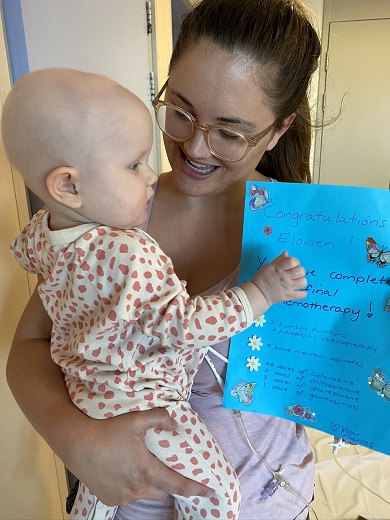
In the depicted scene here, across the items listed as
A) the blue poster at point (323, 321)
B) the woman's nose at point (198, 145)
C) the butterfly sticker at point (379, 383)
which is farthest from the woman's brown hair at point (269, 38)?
the butterfly sticker at point (379, 383)

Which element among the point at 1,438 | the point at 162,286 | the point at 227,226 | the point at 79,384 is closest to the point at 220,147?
the point at 227,226

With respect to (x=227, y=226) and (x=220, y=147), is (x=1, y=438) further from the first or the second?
(x=220, y=147)

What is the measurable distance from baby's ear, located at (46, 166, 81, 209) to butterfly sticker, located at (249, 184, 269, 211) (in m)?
0.27

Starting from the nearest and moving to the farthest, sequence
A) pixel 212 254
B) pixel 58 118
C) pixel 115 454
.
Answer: pixel 58 118, pixel 115 454, pixel 212 254

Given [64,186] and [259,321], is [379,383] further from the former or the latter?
[64,186]

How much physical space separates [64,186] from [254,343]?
0.40 m

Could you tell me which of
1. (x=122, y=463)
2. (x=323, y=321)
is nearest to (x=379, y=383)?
(x=323, y=321)

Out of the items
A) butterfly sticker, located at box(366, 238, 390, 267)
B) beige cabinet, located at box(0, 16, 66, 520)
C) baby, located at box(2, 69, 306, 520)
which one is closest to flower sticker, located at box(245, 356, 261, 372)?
baby, located at box(2, 69, 306, 520)

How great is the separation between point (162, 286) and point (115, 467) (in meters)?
0.31

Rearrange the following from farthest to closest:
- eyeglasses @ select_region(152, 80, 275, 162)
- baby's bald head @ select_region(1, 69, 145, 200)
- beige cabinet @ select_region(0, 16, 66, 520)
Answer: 1. beige cabinet @ select_region(0, 16, 66, 520)
2. eyeglasses @ select_region(152, 80, 275, 162)
3. baby's bald head @ select_region(1, 69, 145, 200)

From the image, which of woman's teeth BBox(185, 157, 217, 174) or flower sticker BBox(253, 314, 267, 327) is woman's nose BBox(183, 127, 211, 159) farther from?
flower sticker BBox(253, 314, 267, 327)

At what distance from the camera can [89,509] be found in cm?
77

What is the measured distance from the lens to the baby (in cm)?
58

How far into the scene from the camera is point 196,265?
34.8 inches
